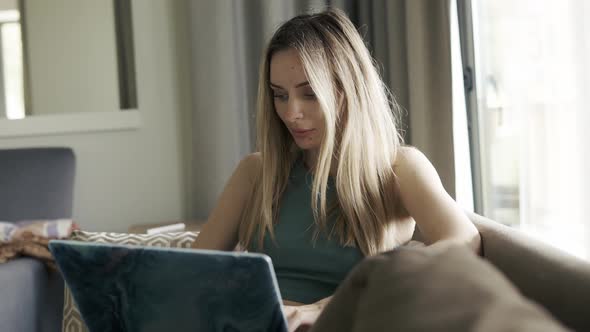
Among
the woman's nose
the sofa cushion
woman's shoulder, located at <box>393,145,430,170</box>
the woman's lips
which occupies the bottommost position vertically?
the sofa cushion

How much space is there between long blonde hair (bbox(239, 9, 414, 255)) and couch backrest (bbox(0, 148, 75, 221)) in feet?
3.87

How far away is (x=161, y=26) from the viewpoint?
2793mm

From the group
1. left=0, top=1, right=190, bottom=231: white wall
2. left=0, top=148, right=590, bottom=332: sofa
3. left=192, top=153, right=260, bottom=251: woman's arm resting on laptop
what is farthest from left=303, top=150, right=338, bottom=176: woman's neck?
left=0, top=1, right=190, bottom=231: white wall

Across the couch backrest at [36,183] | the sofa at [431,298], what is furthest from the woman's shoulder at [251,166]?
the couch backrest at [36,183]

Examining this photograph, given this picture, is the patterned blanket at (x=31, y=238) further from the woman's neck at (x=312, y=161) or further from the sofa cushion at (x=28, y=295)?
the woman's neck at (x=312, y=161)

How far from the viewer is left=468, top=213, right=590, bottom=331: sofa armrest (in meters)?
0.76

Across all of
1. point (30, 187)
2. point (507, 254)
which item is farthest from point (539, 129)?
point (30, 187)

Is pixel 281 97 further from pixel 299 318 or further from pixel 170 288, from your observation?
pixel 170 288

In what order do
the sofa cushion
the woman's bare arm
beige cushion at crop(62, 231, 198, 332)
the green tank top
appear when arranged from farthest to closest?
the sofa cushion, beige cushion at crop(62, 231, 198, 332), the green tank top, the woman's bare arm

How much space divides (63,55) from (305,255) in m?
1.80

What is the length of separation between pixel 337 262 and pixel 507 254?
0.39 meters

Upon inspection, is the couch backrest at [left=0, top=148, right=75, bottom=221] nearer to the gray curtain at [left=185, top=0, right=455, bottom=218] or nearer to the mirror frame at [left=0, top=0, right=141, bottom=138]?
the mirror frame at [left=0, top=0, right=141, bottom=138]

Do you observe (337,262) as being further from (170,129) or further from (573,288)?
(170,129)

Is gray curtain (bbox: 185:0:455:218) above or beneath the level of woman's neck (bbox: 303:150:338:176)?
above
